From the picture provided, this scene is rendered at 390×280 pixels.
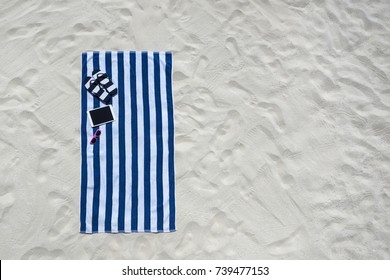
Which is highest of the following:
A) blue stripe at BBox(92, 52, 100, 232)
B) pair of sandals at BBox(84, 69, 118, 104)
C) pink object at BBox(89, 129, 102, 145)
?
pair of sandals at BBox(84, 69, 118, 104)

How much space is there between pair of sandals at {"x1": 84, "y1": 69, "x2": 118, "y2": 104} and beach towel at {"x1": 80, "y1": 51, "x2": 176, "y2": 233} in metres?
0.03

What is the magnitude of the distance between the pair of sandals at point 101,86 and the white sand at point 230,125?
0.44 feet

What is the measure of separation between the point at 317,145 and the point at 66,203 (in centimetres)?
201

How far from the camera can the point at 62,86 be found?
443 cm

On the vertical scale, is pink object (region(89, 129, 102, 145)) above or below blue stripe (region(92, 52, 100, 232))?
above

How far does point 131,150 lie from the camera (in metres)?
4.29

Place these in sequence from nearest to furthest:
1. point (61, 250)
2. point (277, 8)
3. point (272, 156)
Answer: point (61, 250) → point (272, 156) → point (277, 8)

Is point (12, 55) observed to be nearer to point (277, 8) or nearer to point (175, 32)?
point (175, 32)

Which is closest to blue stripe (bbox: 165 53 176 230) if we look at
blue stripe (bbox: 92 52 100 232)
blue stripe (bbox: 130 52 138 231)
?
blue stripe (bbox: 130 52 138 231)

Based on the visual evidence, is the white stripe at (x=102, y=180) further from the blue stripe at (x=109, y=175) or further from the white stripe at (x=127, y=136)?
the white stripe at (x=127, y=136)

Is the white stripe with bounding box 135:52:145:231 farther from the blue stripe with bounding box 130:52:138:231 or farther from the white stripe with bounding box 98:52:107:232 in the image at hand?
the white stripe with bounding box 98:52:107:232

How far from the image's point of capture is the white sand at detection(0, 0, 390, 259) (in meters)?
4.20

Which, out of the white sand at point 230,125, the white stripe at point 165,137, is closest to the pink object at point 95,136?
the white sand at point 230,125
